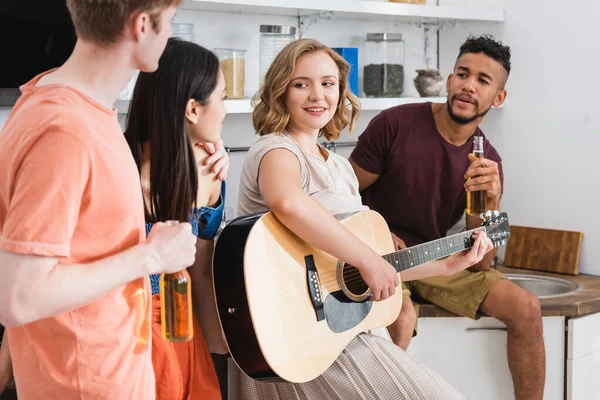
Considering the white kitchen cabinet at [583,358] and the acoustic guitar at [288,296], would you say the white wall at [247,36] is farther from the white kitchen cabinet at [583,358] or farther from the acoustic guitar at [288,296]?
the white kitchen cabinet at [583,358]

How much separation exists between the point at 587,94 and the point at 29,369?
250cm

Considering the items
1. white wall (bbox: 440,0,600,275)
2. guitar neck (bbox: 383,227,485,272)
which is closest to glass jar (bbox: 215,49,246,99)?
guitar neck (bbox: 383,227,485,272)

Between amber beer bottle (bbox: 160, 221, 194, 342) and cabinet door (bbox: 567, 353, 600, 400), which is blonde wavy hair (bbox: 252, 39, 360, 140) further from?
cabinet door (bbox: 567, 353, 600, 400)

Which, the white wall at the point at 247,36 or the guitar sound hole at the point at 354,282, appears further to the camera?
the white wall at the point at 247,36

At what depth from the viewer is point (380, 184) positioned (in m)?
2.92

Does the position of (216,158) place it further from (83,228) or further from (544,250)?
(544,250)

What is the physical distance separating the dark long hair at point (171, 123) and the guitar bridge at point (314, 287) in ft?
1.38

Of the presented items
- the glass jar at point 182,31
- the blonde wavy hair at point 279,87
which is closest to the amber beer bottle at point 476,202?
the blonde wavy hair at point 279,87

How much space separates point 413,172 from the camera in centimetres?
287

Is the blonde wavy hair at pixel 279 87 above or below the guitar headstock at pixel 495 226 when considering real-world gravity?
above

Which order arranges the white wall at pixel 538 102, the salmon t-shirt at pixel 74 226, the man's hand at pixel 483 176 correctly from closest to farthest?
the salmon t-shirt at pixel 74 226
the man's hand at pixel 483 176
the white wall at pixel 538 102

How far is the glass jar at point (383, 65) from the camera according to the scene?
315cm

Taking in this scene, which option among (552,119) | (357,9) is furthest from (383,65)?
(552,119)

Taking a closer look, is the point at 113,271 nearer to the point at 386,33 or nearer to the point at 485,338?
the point at 485,338
